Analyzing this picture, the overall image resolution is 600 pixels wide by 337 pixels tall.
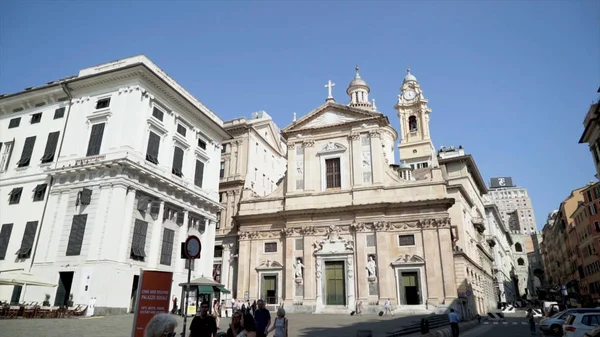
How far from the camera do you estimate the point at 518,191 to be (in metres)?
146

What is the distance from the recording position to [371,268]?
97.3 feet

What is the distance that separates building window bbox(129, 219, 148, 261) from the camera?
902 inches

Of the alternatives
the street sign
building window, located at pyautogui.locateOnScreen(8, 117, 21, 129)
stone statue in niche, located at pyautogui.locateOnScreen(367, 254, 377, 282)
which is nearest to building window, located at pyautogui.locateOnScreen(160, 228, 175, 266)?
building window, located at pyautogui.locateOnScreen(8, 117, 21, 129)

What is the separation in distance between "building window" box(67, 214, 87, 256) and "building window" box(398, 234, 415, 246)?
875 inches

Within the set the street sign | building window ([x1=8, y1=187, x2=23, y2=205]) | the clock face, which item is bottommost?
the street sign

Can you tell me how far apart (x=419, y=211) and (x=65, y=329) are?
24193 millimetres

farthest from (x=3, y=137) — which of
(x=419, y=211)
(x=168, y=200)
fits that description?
(x=419, y=211)

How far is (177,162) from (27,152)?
1054 centimetres

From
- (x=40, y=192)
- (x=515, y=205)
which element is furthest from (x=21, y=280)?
(x=515, y=205)

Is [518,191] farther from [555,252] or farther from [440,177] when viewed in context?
[440,177]

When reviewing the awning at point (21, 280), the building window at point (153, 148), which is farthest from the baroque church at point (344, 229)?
the awning at point (21, 280)

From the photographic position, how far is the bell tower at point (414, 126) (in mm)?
50344

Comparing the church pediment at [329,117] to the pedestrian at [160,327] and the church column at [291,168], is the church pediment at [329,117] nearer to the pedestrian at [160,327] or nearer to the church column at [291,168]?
the church column at [291,168]

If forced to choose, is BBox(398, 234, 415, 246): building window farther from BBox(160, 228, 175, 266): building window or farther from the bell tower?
the bell tower
